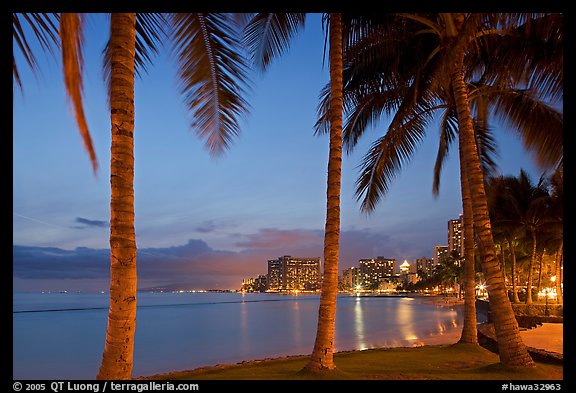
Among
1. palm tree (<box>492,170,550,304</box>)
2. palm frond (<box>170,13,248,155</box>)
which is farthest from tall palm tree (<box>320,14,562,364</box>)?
palm tree (<box>492,170,550,304</box>)

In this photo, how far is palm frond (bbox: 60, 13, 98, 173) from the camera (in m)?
3.45

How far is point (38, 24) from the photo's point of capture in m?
4.50

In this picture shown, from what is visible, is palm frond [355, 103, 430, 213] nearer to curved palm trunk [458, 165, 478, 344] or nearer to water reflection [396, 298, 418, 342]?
curved palm trunk [458, 165, 478, 344]

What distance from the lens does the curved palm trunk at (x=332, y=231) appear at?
281 inches

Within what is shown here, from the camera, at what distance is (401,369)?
796 cm

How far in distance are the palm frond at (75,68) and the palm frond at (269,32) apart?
14.6ft

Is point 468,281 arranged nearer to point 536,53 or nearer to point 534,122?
point 534,122

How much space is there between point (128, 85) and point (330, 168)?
3.61 meters

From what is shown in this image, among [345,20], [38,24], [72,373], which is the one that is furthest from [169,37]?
[72,373]

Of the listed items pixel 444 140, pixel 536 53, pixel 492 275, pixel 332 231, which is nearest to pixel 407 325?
pixel 444 140

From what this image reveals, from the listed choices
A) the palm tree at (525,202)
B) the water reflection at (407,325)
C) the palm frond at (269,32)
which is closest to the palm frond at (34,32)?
the palm frond at (269,32)

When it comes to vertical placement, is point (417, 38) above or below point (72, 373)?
above
